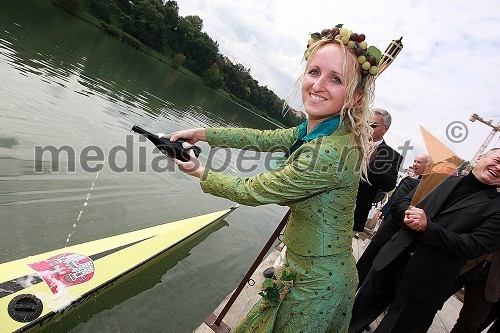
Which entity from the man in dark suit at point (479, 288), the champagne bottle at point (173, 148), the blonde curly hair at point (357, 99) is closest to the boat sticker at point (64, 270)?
the champagne bottle at point (173, 148)

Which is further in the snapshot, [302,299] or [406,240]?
[406,240]

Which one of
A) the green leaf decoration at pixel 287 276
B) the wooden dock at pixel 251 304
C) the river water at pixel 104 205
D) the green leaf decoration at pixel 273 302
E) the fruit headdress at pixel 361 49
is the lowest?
the river water at pixel 104 205

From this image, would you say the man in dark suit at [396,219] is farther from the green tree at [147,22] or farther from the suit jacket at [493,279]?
the green tree at [147,22]

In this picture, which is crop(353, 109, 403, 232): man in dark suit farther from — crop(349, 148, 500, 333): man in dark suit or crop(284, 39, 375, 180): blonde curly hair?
crop(284, 39, 375, 180): blonde curly hair

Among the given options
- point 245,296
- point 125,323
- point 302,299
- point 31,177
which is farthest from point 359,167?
point 31,177

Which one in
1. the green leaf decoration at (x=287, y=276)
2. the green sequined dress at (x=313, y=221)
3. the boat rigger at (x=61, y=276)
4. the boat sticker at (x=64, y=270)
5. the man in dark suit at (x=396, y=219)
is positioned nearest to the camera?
the green sequined dress at (x=313, y=221)

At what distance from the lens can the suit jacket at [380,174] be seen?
4.50m

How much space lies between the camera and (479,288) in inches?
151

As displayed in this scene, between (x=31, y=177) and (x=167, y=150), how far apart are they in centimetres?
600

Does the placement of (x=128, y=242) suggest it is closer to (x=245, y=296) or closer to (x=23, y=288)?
(x=23, y=288)

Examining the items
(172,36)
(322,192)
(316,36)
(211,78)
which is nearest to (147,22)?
(172,36)

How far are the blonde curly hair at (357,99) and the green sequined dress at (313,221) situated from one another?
7cm

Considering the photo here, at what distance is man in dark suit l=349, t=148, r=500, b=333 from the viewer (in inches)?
116

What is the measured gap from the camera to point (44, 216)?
18.2 ft
